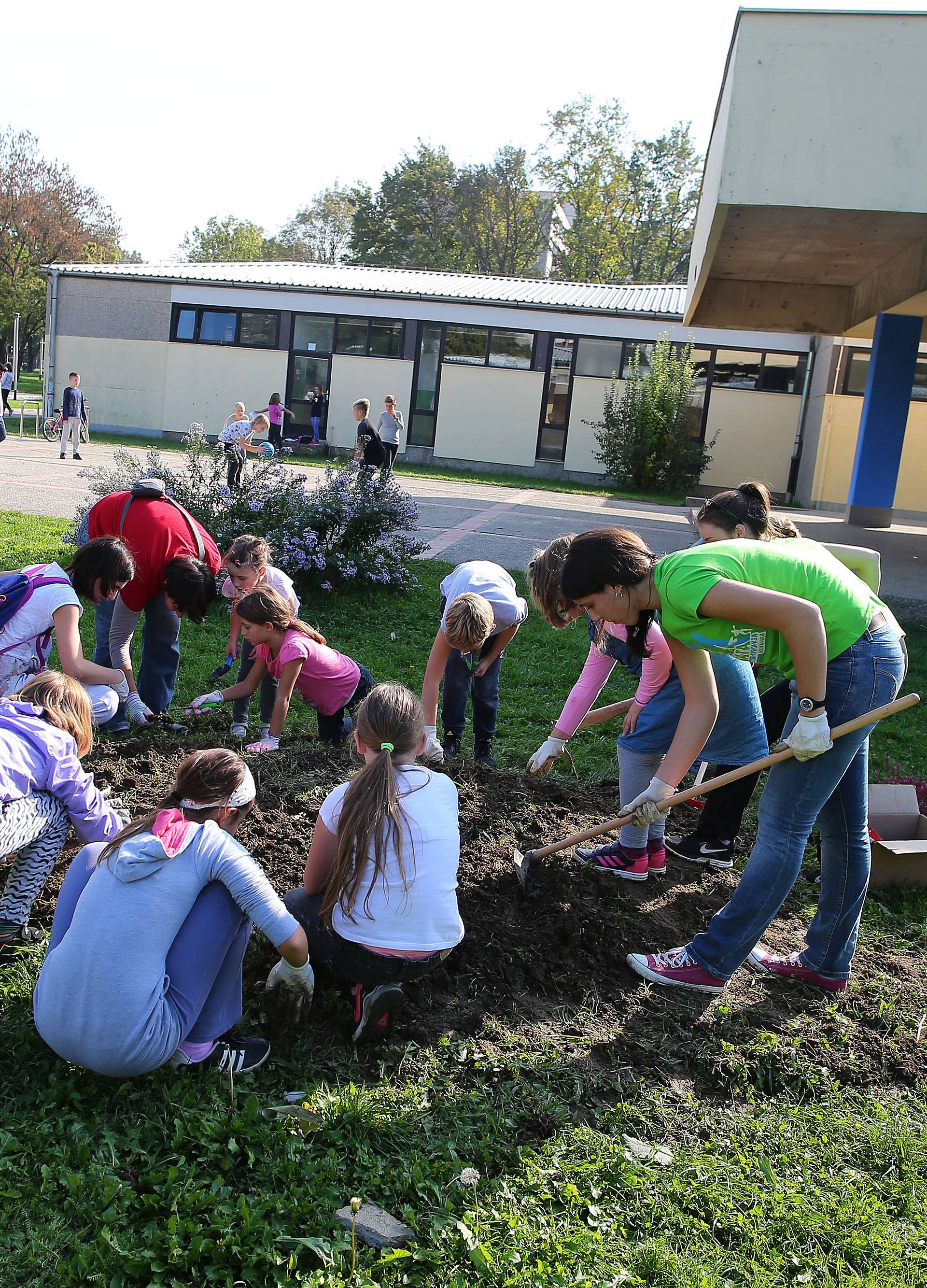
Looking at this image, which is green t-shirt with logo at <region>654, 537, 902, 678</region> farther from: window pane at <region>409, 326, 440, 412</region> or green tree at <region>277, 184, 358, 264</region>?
green tree at <region>277, 184, 358, 264</region>

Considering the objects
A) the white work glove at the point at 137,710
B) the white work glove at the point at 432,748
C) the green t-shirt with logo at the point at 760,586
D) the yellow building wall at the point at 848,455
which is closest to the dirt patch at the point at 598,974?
the white work glove at the point at 432,748

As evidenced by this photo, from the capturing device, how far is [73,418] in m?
18.1

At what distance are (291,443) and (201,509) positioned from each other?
14.2m

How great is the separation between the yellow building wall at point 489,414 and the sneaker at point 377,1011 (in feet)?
71.7

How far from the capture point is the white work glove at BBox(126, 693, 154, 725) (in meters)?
5.07

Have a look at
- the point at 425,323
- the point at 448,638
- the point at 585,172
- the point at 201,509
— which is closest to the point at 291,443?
the point at 425,323

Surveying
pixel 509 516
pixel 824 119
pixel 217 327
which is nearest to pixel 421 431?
pixel 217 327

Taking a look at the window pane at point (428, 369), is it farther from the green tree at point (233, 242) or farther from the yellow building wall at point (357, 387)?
the green tree at point (233, 242)

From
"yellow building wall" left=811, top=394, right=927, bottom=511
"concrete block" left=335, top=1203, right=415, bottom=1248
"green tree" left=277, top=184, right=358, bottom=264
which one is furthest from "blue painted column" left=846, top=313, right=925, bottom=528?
"green tree" left=277, top=184, right=358, bottom=264

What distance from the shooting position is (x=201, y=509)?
8.08m

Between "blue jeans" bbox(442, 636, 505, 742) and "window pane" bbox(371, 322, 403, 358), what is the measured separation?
2021 cm

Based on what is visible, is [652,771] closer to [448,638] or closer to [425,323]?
[448,638]

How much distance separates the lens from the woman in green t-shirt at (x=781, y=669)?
8.87ft

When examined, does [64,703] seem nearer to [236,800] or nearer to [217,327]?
[236,800]
